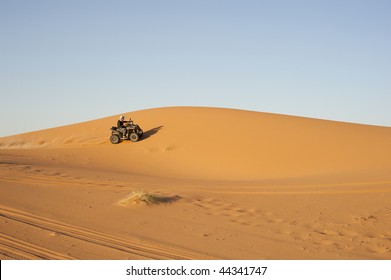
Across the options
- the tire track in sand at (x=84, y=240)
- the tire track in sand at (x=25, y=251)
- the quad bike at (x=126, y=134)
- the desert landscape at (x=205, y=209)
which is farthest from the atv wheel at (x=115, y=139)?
the tire track in sand at (x=25, y=251)

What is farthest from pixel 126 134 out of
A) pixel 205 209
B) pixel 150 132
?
pixel 205 209

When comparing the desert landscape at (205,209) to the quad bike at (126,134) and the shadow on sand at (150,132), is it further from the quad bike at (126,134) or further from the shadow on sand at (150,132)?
the shadow on sand at (150,132)

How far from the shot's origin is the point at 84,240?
5797 mm

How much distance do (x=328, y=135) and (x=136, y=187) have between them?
42.0ft

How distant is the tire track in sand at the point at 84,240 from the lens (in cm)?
516

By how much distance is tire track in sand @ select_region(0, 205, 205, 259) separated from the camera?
16.9 feet

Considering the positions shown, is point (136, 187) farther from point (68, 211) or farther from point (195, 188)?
point (68, 211)

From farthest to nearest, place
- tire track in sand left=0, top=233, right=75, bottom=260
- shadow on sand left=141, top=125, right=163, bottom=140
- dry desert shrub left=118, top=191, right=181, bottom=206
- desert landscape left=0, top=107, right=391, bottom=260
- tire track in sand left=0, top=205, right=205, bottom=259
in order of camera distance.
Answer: shadow on sand left=141, top=125, right=163, bottom=140
dry desert shrub left=118, top=191, right=181, bottom=206
desert landscape left=0, top=107, right=391, bottom=260
tire track in sand left=0, top=205, right=205, bottom=259
tire track in sand left=0, top=233, right=75, bottom=260

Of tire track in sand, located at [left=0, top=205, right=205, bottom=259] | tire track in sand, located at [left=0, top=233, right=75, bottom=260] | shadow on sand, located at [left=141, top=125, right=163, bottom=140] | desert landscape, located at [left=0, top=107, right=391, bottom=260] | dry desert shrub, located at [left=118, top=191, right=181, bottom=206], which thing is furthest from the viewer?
shadow on sand, located at [left=141, top=125, right=163, bottom=140]

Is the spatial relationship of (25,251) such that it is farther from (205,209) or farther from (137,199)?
(205,209)

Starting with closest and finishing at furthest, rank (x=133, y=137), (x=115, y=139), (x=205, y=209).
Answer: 1. (x=205, y=209)
2. (x=133, y=137)
3. (x=115, y=139)

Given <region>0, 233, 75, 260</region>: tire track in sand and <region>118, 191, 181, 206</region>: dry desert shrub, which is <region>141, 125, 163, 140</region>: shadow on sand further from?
<region>0, 233, 75, 260</region>: tire track in sand

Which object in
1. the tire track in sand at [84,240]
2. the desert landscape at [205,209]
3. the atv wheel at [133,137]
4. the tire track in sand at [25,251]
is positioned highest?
the atv wheel at [133,137]

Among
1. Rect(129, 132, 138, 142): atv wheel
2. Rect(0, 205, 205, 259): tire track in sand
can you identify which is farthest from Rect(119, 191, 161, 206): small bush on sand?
Rect(129, 132, 138, 142): atv wheel
